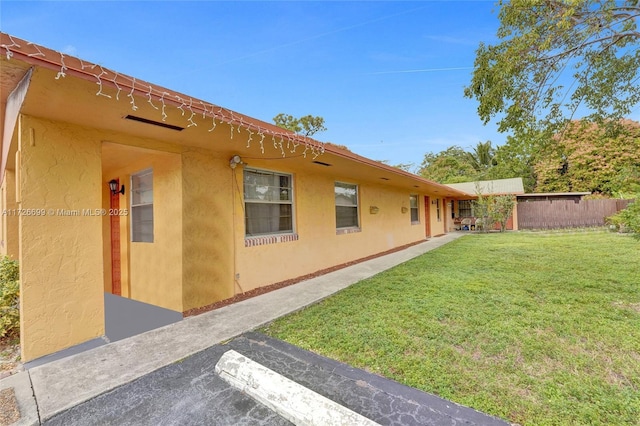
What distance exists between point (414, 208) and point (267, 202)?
33.1 ft

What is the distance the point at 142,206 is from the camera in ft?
16.8

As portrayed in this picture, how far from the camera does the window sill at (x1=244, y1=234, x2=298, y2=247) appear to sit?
5398 millimetres

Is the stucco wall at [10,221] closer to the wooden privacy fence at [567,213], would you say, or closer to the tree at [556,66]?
the tree at [556,66]

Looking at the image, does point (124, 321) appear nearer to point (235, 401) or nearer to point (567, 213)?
point (235, 401)

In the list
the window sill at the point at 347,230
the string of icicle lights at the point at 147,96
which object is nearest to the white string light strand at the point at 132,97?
the string of icicle lights at the point at 147,96

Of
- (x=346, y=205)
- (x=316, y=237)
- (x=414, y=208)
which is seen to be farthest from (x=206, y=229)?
(x=414, y=208)

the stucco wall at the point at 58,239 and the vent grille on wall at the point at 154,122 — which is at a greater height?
the vent grille on wall at the point at 154,122

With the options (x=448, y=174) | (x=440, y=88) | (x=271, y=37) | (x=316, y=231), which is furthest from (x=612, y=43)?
(x=448, y=174)

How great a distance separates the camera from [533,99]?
16.5 ft

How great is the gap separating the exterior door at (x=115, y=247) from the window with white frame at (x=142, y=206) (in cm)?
68

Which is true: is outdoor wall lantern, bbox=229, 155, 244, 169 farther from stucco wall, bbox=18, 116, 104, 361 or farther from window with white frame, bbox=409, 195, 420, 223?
window with white frame, bbox=409, 195, 420, 223

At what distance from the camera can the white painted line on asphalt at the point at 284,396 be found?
74.5 inches

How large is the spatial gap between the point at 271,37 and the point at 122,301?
7.82 meters

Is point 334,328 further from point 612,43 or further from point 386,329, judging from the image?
point 612,43
